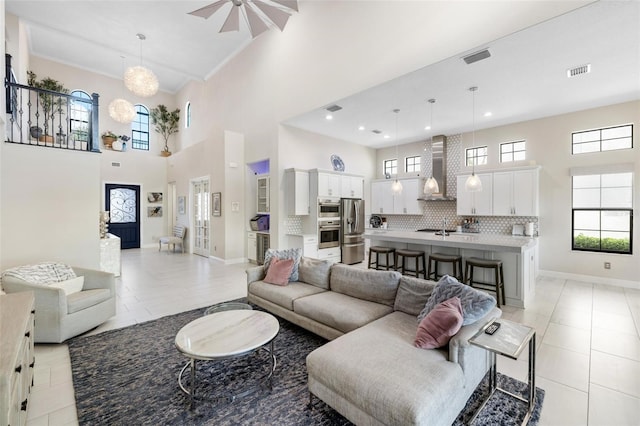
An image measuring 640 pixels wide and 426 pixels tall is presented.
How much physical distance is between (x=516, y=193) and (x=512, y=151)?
3.86ft

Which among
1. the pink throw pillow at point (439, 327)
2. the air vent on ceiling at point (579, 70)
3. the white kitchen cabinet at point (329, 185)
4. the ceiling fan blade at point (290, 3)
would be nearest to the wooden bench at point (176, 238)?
the white kitchen cabinet at point (329, 185)

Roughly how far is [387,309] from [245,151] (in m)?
6.16

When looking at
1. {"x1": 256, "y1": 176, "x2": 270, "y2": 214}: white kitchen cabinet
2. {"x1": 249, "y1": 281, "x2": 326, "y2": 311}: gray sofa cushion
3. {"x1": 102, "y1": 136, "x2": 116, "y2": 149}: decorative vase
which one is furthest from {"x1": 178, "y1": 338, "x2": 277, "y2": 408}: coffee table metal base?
{"x1": 102, "y1": 136, "x2": 116, "y2": 149}: decorative vase

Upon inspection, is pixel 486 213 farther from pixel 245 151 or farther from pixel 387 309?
pixel 245 151

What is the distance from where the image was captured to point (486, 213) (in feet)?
20.8

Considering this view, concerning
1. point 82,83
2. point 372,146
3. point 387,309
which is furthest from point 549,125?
point 82,83

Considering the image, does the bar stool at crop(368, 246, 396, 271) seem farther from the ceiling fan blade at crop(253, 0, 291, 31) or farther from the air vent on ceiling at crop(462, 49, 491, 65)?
the ceiling fan blade at crop(253, 0, 291, 31)

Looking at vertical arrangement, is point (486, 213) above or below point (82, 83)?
below

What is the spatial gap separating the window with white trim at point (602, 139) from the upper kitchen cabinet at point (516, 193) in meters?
0.91

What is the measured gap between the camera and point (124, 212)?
9820 millimetres

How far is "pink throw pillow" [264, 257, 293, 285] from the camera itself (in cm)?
368

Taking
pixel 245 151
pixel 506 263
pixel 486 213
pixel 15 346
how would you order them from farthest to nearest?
pixel 245 151
pixel 486 213
pixel 506 263
pixel 15 346

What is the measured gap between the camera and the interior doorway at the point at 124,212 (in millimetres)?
9523

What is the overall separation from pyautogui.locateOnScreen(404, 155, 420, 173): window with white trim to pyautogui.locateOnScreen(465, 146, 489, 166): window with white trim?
1.38m
